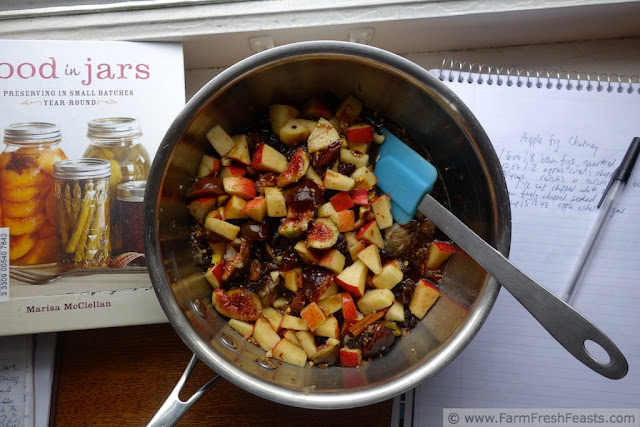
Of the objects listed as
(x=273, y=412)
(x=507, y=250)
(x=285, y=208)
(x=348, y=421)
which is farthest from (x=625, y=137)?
(x=273, y=412)

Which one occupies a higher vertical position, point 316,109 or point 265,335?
point 316,109

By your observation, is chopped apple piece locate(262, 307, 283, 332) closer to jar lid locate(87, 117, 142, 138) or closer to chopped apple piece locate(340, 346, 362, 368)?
chopped apple piece locate(340, 346, 362, 368)

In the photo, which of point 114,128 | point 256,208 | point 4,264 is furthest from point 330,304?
point 4,264

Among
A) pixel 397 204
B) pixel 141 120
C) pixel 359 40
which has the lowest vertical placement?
pixel 397 204

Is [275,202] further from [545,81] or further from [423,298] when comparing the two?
[545,81]

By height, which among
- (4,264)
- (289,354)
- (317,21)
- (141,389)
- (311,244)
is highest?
(317,21)

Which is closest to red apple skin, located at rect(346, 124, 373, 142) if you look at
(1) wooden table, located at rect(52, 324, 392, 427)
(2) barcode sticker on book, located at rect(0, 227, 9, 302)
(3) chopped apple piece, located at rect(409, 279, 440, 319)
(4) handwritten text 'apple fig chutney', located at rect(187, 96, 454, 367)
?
(4) handwritten text 'apple fig chutney', located at rect(187, 96, 454, 367)

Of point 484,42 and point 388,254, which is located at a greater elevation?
point 484,42

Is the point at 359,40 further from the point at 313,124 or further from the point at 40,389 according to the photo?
the point at 40,389
